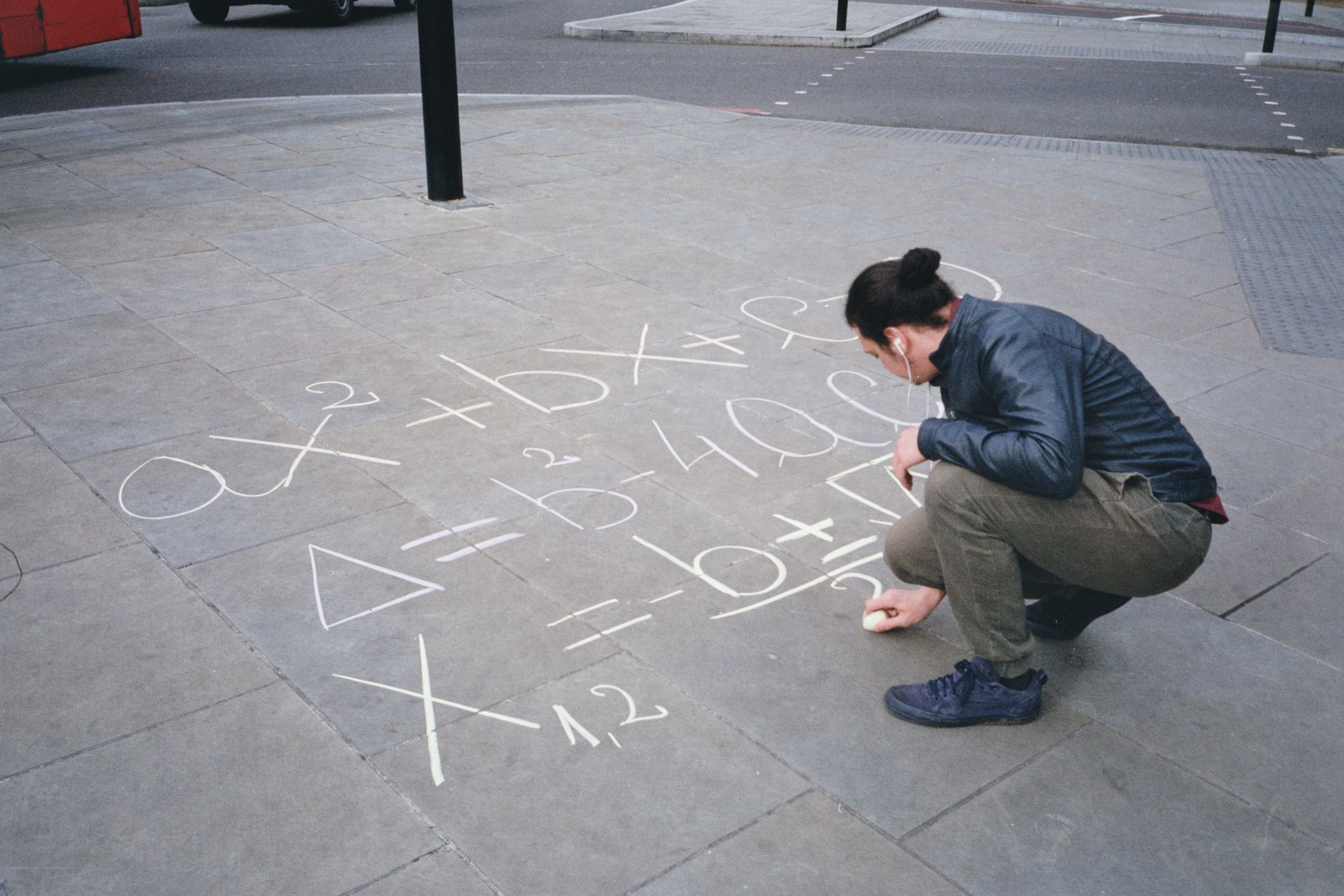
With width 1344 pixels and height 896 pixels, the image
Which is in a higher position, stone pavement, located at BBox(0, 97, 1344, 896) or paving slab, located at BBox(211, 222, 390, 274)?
paving slab, located at BBox(211, 222, 390, 274)

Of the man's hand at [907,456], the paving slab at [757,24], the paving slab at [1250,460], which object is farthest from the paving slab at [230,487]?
the paving slab at [757,24]

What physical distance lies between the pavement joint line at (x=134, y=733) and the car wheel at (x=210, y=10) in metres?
19.8

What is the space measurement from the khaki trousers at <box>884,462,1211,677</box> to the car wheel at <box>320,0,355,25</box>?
19.6 m

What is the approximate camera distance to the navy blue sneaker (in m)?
3.16

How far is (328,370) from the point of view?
212 inches

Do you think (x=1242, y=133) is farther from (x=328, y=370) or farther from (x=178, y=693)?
(x=178, y=693)

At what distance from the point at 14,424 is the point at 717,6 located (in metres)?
21.2

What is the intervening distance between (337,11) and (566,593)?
19.1 meters

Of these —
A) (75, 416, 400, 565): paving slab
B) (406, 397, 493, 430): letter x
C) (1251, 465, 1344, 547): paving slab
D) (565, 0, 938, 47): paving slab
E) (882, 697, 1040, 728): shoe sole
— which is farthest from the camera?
(565, 0, 938, 47): paving slab

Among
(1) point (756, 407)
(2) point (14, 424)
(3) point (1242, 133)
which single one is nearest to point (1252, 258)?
(1) point (756, 407)

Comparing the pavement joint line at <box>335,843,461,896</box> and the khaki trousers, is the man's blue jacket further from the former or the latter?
the pavement joint line at <box>335,843,461,896</box>

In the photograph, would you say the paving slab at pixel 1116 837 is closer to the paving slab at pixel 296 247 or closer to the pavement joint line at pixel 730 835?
the pavement joint line at pixel 730 835

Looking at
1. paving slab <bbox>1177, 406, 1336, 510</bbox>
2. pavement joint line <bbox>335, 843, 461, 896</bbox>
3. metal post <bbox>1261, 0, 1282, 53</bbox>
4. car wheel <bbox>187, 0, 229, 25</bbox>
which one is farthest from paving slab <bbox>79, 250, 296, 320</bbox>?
metal post <bbox>1261, 0, 1282, 53</bbox>

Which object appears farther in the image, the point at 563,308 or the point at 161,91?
the point at 161,91
